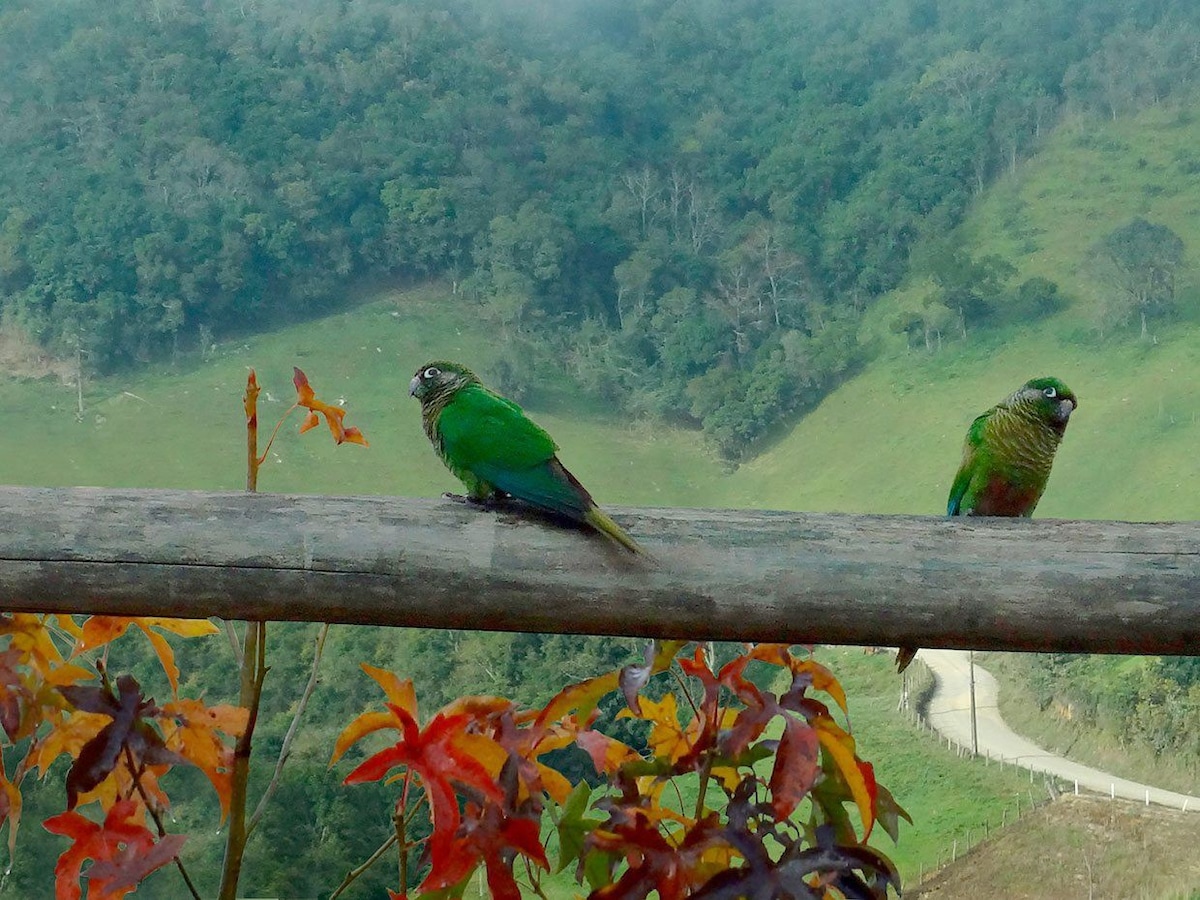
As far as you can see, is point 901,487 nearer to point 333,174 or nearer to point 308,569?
point 333,174

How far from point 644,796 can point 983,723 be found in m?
1.01

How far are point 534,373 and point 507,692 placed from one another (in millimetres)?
717

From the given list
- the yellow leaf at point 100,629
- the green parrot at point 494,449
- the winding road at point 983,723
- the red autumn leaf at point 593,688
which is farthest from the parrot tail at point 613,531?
the winding road at point 983,723

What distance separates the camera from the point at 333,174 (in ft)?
7.64

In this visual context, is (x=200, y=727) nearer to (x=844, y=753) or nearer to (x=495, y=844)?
(x=495, y=844)

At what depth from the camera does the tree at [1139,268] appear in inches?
86.5

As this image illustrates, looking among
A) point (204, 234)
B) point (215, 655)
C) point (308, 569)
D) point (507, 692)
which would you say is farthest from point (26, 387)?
point (308, 569)

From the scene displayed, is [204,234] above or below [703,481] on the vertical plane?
above

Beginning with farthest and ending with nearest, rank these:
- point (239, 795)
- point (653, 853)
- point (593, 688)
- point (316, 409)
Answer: point (316, 409) → point (239, 795) → point (593, 688) → point (653, 853)

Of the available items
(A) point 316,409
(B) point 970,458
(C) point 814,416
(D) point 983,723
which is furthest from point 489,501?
(C) point 814,416

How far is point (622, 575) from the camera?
3.20 feet

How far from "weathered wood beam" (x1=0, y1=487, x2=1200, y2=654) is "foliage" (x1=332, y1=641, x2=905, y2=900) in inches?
2.9

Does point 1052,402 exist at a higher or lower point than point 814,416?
higher

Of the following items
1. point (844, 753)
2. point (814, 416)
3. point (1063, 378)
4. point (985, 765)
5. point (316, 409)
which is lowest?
point (985, 765)
